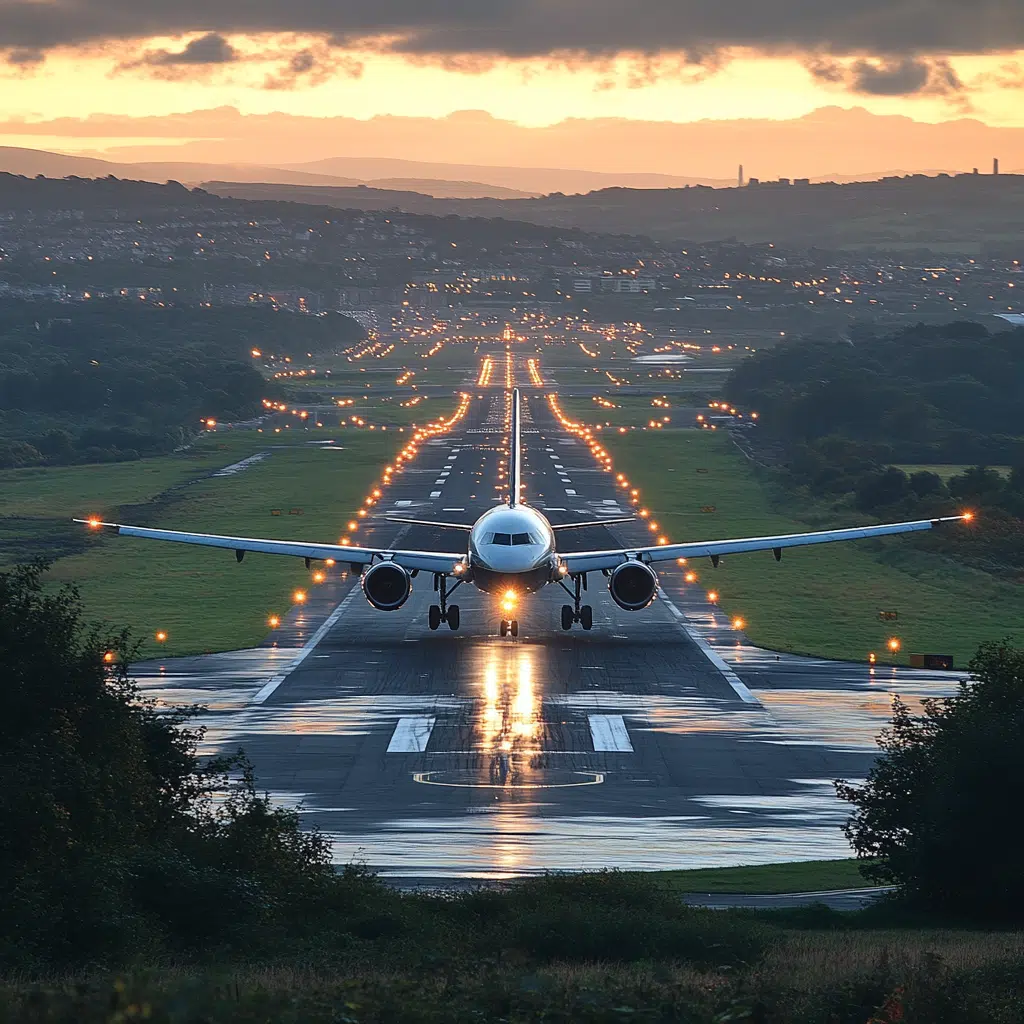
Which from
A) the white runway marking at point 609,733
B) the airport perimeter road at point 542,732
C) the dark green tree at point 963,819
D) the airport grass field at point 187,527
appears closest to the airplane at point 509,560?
the airport perimeter road at point 542,732

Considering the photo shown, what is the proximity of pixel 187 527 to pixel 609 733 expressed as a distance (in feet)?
262

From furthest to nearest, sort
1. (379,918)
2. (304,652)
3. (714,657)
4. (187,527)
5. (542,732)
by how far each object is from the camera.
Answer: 1. (187,527)
2. (304,652)
3. (714,657)
4. (542,732)
5. (379,918)

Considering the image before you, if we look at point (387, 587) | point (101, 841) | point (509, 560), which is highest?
point (101, 841)

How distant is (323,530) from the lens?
14462cm

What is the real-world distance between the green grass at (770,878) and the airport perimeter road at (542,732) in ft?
4.62

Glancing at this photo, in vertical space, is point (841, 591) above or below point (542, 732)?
below

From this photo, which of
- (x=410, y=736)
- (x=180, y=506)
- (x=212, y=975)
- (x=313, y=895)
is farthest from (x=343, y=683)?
(x=180, y=506)

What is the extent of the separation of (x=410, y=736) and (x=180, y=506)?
94253mm

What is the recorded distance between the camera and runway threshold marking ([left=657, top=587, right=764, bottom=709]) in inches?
3246

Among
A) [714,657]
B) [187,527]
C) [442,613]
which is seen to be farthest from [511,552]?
[187,527]

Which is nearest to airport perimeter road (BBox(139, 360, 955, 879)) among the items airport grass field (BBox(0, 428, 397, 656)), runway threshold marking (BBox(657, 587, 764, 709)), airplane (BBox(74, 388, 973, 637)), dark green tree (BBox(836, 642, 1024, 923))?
runway threshold marking (BBox(657, 587, 764, 709))

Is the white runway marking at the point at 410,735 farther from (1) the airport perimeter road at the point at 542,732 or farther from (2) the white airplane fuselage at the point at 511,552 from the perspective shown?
(2) the white airplane fuselage at the point at 511,552

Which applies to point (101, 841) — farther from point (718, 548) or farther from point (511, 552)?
point (718, 548)

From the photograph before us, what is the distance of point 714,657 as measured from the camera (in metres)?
93.2
